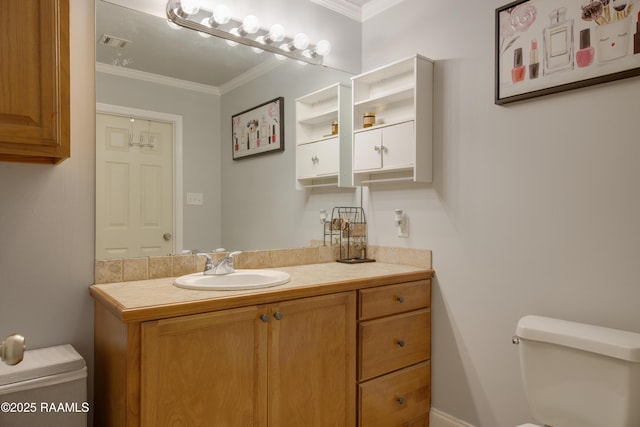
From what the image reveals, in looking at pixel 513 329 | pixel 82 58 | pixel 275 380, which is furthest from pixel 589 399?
pixel 82 58

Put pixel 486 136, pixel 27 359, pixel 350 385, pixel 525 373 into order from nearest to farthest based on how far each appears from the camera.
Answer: pixel 27 359 < pixel 525 373 < pixel 350 385 < pixel 486 136

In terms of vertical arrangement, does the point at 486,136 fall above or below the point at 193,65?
below

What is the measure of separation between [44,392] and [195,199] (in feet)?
3.21

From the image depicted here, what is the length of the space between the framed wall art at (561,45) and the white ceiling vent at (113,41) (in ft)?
5.45

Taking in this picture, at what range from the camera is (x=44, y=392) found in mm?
1350

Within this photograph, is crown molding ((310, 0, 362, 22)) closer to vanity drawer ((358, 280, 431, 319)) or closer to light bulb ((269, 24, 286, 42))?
light bulb ((269, 24, 286, 42))

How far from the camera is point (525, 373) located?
1601 mm

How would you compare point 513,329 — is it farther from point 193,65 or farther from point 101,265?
point 193,65

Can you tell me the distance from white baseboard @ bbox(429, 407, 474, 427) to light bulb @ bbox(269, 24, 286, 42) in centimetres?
213

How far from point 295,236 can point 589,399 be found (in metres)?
1.52

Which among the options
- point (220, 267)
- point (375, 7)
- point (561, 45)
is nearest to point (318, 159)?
point (220, 267)

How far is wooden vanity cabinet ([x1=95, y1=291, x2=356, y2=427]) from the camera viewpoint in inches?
52.6

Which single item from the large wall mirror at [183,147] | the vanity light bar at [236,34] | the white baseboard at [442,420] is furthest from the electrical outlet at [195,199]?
the white baseboard at [442,420]

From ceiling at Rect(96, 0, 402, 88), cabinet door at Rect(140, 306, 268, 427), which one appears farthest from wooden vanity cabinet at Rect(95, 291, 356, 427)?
ceiling at Rect(96, 0, 402, 88)
